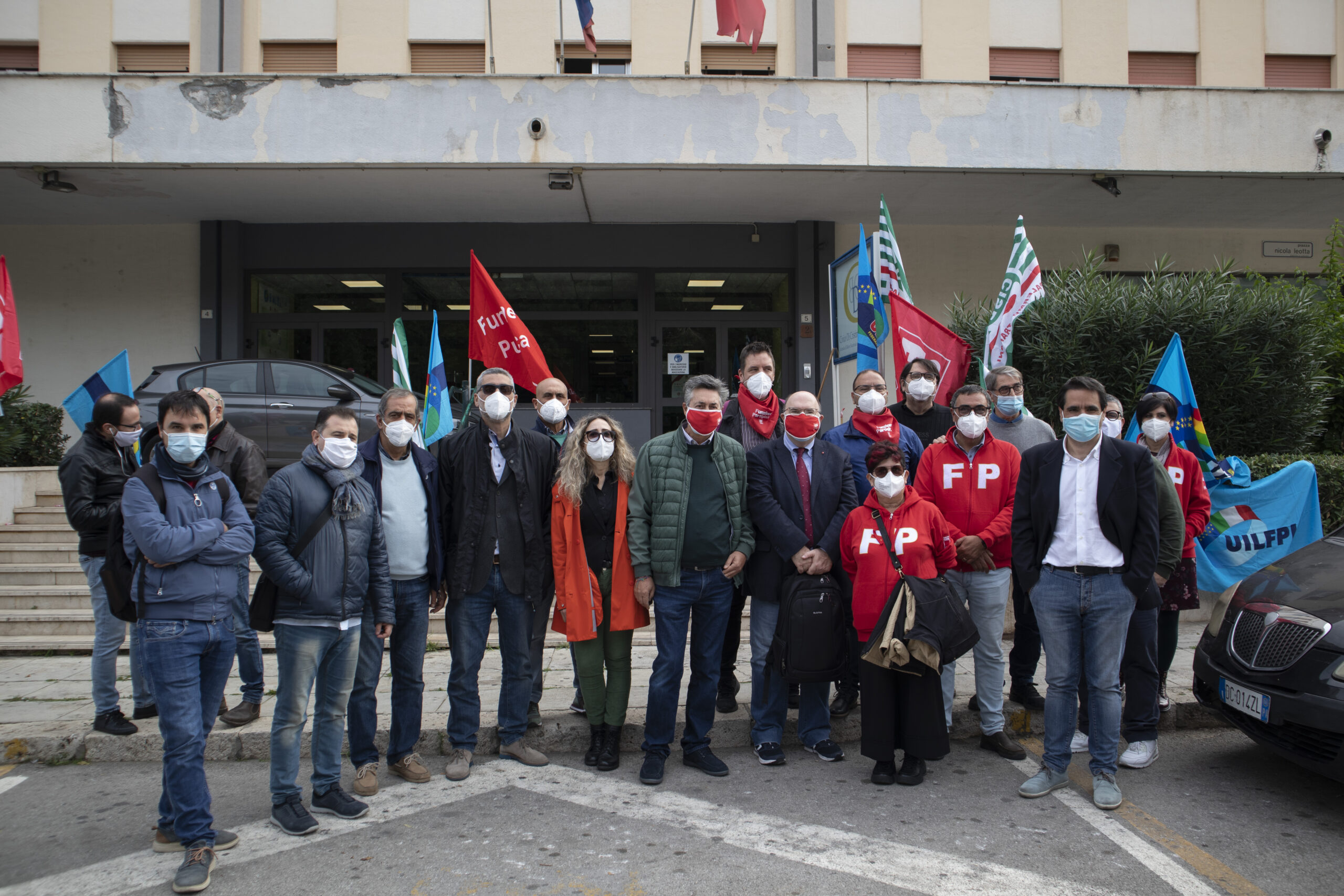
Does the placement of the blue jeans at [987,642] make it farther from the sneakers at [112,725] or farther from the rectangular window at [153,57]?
the rectangular window at [153,57]

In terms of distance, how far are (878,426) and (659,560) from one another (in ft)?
5.45

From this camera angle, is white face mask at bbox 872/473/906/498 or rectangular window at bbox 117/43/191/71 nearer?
white face mask at bbox 872/473/906/498

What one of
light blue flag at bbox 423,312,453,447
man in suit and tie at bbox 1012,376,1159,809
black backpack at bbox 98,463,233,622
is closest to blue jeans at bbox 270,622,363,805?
black backpack at bbox 98,463,233,622

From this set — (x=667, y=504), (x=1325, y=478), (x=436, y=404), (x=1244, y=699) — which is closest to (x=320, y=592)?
(x=667, y=504)

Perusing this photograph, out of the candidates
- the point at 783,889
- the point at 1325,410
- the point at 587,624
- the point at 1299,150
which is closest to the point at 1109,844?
the point at 783,889

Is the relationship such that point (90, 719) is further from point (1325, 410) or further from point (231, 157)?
point (1325, 410)

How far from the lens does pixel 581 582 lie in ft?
15.0

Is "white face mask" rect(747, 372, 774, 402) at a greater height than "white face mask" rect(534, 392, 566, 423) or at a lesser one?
greater

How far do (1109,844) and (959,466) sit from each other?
1.99m

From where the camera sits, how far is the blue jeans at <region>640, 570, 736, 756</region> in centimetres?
456

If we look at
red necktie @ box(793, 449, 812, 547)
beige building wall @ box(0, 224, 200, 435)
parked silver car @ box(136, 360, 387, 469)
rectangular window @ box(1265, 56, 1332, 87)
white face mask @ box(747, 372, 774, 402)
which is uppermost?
rectangular window @ box(1265, 56, 1332, 87)

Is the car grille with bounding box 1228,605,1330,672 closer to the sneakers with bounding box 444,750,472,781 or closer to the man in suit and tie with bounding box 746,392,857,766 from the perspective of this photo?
the man in suit and tie with bounding box 746,392,857,766

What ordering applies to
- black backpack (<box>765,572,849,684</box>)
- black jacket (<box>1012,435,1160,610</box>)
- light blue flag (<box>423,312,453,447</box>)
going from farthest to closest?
light blue flag (<box>423,312,453,447</box>) < black backpack (<box>765,572,849,684</box>) < black jacket (<box>1012,435,1160,610</box>)

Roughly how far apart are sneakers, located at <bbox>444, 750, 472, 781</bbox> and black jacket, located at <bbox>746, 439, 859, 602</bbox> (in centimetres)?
177
